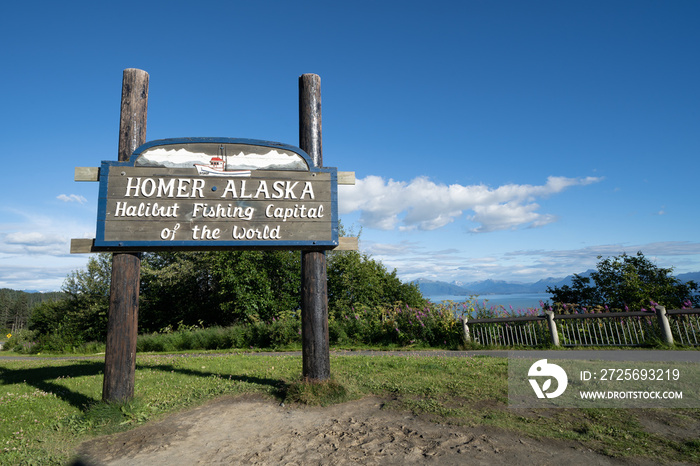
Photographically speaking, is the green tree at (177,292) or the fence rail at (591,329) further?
the green tree at (177,292)

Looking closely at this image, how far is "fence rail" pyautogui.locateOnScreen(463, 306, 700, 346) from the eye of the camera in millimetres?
10945

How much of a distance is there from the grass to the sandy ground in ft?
0.91

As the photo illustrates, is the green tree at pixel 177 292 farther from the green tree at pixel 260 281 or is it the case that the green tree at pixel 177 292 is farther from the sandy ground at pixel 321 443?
the sandy ground at pixel 321 443

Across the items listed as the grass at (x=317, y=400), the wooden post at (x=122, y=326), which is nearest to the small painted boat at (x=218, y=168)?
the wooden post at (x=122, y=326)

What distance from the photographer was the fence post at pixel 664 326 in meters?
10.8

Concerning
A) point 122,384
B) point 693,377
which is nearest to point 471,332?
point 693,377

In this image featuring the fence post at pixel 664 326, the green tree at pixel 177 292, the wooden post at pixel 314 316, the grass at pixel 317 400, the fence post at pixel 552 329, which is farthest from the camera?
the green tree at pixel 177 292

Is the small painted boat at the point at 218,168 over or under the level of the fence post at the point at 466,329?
over

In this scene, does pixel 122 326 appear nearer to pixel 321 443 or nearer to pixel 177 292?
pixel 321 443

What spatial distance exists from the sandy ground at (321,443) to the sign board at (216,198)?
8.25ft

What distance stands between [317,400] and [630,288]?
→ 729 inches

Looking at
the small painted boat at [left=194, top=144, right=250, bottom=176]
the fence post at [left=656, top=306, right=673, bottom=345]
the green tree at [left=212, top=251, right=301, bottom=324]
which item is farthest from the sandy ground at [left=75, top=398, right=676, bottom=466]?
the green tree at [left=212, top=251, right=301, bottom=324]

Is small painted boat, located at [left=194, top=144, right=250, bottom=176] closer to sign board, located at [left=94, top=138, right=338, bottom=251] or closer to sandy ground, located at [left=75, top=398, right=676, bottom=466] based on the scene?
sign board, located at [left=94, top=138, right=338, bottom=251]

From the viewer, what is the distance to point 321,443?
438cm
